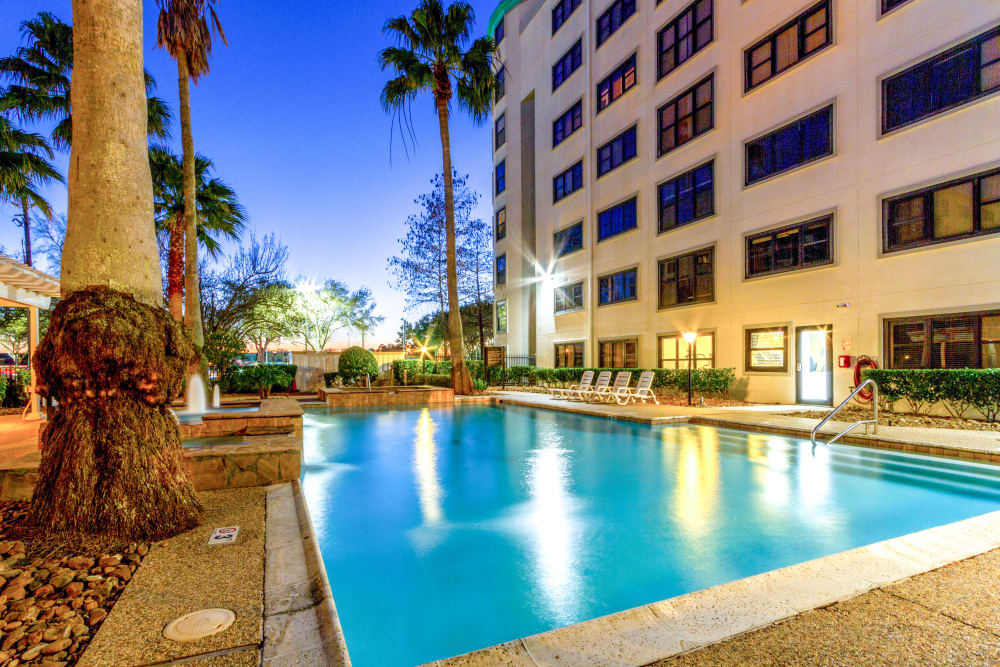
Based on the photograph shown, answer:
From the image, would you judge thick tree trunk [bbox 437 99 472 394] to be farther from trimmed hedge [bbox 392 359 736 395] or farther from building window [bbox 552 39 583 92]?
building window [bbox 552 39 583 92]

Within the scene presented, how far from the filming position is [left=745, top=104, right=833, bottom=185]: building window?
13.3 meters

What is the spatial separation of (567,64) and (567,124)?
2974 mm

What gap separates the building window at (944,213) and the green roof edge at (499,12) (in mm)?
24553

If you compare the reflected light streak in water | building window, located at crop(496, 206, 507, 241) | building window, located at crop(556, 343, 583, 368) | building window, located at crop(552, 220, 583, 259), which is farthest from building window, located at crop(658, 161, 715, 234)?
building window, located at crop(496, 206, 507, 241)

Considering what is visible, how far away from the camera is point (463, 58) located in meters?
17.4

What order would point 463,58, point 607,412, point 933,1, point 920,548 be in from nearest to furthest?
point 920,548 < point 933,1 < point 607,412 < point 463,58

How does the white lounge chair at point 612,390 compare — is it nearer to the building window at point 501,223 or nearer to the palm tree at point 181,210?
the palm tree at point 181,210

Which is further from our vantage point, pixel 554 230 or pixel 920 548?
pixel 554 230

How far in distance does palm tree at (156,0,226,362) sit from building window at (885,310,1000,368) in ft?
55.3

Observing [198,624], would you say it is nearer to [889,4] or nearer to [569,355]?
[889,4]

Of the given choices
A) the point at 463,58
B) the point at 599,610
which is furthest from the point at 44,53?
the point at 599,610

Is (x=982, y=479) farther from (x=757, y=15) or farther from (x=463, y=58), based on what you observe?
(x=463, y=58)

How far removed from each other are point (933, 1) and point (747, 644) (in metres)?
15.2

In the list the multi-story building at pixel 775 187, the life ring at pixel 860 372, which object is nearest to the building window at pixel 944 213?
the multi-story building at pixel 775 187
